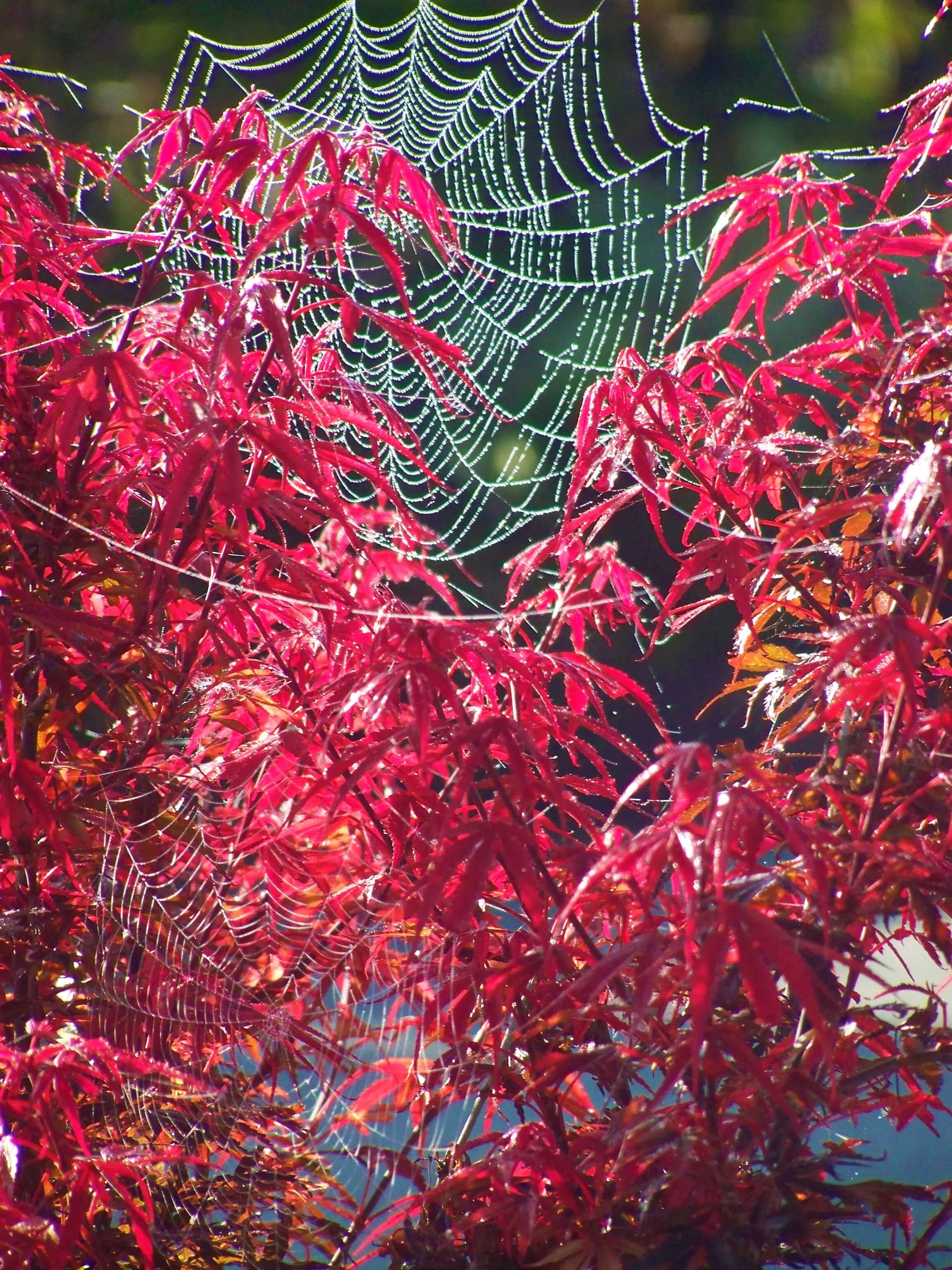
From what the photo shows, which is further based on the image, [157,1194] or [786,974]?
[157,1194]

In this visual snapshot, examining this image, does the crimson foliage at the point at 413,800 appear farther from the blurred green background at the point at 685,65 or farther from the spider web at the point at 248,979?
the blurred green background at the point at 685,65

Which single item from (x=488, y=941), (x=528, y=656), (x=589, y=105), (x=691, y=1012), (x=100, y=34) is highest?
(x=589, y=105)

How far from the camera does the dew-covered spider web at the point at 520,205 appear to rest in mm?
3318

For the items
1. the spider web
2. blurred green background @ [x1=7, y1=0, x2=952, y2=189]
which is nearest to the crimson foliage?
the spider web

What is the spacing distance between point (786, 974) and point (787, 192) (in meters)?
0.79

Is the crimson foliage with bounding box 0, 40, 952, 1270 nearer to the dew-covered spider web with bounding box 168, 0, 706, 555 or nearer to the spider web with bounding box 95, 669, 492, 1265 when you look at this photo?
the spider web with bounding box 95, 669, 492, 1265

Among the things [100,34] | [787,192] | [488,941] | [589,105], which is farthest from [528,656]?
[100,34]

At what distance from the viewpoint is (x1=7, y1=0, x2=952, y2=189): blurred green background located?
130 inches

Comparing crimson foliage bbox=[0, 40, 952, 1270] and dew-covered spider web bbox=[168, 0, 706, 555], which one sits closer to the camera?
crimson foliage bbox=[0, 40, 952, 1270]

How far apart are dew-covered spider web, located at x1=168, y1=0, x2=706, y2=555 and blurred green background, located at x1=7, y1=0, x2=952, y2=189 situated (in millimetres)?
98

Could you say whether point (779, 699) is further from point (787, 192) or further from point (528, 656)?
point (787, 192)

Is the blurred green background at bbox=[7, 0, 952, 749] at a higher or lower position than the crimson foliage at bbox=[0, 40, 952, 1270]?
higher

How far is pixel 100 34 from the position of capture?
350 centimetres

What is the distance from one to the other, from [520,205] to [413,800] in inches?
108
